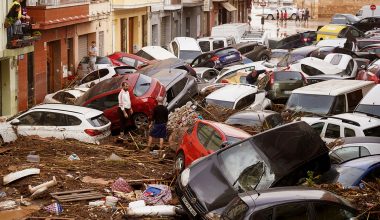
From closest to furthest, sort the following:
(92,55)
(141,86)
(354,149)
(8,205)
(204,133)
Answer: (8,205)
(204,133)
(354,149)
(141,86)
(92,55)

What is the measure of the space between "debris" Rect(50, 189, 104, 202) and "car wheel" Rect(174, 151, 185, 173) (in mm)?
2024

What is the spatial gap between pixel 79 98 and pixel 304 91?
6.50 m

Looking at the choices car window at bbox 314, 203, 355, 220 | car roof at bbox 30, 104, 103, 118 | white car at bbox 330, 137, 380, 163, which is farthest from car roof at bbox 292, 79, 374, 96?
car window at bbox 314, 203, 355, 220

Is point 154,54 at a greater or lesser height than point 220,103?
greater

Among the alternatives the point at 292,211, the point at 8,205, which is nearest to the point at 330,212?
the point at 292,211

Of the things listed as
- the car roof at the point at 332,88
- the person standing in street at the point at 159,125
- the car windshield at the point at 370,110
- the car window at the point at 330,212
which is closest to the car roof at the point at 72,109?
Result: the person standing in street at the point at 159,125

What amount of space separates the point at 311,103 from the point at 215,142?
291 inches

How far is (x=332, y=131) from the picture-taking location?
800 inches

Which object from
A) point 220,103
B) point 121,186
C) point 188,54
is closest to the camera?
point 121,186

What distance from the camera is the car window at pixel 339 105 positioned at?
23.0 meters

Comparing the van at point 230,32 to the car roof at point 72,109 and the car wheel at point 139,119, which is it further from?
the car roof at point 72,109

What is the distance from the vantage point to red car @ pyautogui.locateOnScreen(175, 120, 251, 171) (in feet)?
53.0

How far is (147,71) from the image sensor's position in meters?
28.4

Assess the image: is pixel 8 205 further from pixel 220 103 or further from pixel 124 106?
pixel 220 103
